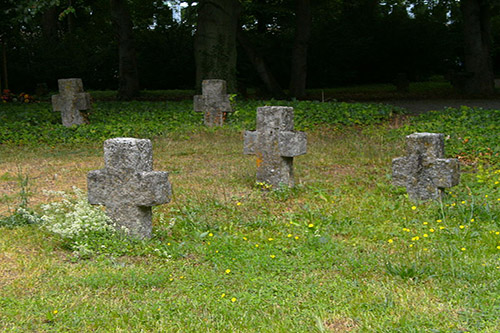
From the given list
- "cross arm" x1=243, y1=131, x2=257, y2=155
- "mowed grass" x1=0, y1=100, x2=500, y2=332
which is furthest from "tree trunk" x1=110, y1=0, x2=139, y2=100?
"cross arm" x1=243, y1=131, x2=257, y2=155

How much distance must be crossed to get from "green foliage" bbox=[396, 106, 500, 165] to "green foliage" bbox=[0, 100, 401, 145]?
1296 millimetres

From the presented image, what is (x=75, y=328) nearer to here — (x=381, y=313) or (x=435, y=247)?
(x=381, y=313)

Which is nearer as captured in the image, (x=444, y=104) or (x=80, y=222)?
(x=80, y=222)

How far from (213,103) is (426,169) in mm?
7578

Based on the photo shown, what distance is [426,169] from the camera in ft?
21.7

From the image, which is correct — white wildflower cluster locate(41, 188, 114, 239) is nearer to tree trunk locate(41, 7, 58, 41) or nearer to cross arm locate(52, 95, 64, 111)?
cross arm locate(52, 95, 64, 111)

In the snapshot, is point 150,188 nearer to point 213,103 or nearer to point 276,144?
point 276,144

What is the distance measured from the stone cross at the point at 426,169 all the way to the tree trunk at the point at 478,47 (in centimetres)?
1577

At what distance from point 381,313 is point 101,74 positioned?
25.8 meters

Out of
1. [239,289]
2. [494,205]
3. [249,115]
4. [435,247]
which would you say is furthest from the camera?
[249,115]

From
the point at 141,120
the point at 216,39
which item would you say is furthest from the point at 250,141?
the point at 216,39

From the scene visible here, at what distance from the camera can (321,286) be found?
4434mm

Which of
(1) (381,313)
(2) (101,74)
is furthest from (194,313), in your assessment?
(2) (101,74)

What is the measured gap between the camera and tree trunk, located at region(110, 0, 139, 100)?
20281 mm
